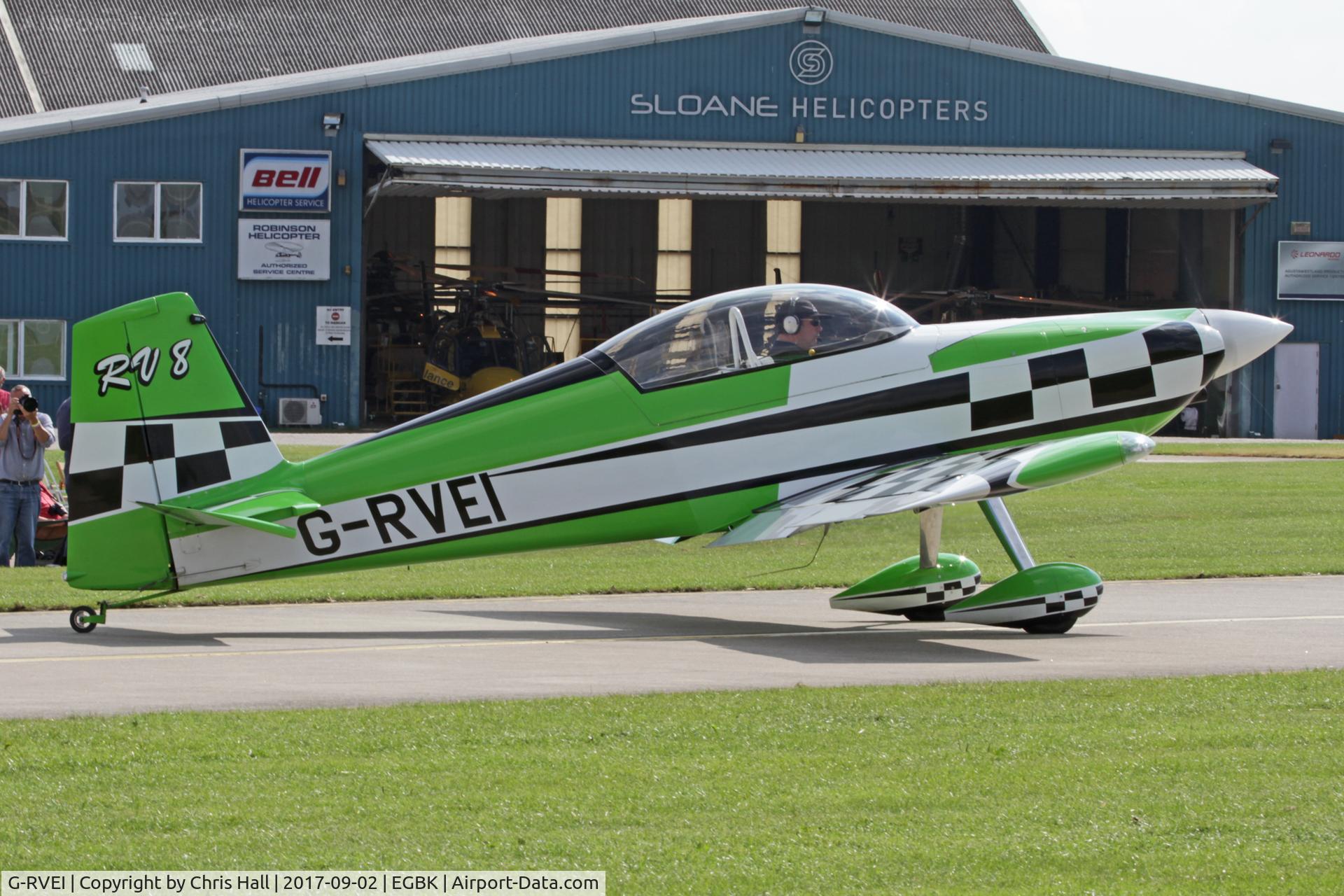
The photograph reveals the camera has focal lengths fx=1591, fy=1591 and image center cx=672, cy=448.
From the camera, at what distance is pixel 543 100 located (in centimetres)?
3788

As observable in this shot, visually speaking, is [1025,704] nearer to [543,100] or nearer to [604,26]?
[543,100]

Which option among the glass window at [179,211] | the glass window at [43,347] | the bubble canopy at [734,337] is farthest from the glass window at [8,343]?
the bubble canopy at [734,337]

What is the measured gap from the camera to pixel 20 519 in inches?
610

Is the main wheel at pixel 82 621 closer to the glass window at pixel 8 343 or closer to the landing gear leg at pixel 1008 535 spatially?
the landing gear leg at pixel 1008 535

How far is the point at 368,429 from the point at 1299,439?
76.6ft

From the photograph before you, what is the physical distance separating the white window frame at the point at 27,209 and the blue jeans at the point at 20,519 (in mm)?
22168

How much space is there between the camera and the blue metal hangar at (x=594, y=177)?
118ft

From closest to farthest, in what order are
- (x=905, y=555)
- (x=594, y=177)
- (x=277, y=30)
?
(x=905, y=555) → (x=594, y=177) → (x=277, y=30)

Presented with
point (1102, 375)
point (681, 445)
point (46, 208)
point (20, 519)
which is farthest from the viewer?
point (46, 208)

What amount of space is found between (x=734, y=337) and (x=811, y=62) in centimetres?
2899

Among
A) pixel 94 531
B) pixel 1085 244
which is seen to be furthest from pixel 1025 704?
pixel 1085 244

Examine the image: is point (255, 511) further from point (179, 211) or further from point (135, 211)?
point (135, 211)

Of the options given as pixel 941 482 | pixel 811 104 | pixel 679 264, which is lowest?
pixel 941 482

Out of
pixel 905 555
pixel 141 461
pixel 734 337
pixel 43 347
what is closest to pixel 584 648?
pixel 734 337
